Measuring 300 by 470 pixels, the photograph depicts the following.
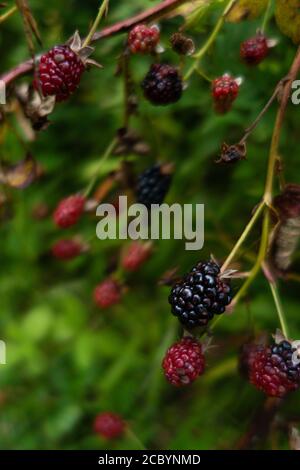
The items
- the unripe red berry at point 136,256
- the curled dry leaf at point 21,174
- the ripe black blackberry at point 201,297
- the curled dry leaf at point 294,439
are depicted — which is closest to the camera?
the ripe black blackberry at point 201,297

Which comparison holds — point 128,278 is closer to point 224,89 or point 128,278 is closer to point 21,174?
point 21,174

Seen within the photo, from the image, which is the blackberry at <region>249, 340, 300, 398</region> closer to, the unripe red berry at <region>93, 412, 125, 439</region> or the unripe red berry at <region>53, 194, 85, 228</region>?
the unripe red berry at <region>53, 194, 85, 228</region>

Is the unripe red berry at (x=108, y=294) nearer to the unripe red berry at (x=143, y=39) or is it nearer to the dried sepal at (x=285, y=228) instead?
the dried sepal at (x=285, y=228)

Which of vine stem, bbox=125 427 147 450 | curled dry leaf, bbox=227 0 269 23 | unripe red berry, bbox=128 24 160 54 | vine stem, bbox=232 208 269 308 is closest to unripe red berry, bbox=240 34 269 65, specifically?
curled dry leaf, bbox=227 0 269 23

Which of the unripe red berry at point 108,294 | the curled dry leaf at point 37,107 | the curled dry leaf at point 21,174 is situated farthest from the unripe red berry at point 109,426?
the curled dry leaf at point 37,107

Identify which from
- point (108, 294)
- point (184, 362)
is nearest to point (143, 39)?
point (184, 362)

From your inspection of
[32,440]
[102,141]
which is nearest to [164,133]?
[102,141]

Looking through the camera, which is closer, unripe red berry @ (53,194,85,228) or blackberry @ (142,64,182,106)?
blackberry @ (142,64,182,106)
